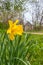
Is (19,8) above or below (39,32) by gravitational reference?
above

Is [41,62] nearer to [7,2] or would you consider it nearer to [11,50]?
[11,50]

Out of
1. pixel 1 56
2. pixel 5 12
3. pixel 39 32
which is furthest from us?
pixel 5 12

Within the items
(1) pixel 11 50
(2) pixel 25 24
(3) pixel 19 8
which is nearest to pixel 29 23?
(2) pixel 25 24

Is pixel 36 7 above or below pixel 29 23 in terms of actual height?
above

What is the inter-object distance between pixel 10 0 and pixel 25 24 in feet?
2.82

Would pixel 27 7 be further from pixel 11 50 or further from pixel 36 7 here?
pixel 11 50

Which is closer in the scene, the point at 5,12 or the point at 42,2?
the point at 42,2

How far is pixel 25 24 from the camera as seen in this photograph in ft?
19.9

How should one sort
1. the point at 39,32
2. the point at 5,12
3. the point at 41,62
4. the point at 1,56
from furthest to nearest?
the point at 5,12, the point at 39,32, the point at 41,62, the point at 1,56

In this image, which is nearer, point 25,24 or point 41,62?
point 41,62

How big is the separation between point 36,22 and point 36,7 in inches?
14.7

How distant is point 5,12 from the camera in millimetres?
6418

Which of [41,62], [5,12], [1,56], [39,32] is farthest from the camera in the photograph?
[5,12]

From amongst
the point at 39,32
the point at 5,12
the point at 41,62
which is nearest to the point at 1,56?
the point at 41,62
